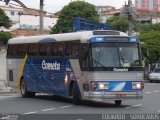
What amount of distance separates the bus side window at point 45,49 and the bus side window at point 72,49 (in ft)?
5.87

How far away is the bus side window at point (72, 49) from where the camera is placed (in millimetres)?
21142

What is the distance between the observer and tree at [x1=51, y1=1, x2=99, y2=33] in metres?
80.1

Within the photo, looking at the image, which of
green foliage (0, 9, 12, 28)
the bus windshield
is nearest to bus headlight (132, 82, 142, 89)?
the bus windshield

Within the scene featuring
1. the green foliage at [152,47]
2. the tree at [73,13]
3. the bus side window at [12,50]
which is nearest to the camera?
the bus side window at [12,50]

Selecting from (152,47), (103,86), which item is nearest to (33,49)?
(103,86)

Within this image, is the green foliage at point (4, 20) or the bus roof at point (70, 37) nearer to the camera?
the bus roof at point (70, 37)

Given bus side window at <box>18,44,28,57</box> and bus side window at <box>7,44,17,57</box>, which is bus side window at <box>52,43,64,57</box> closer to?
bus side window at <box>18,44,28,57</box>

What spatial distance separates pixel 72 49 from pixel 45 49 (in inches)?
115

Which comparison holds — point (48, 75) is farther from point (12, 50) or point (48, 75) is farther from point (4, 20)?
point (4, 20)

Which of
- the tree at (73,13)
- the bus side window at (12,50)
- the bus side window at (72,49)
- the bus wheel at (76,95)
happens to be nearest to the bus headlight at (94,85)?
the bus wheel at (76,95)

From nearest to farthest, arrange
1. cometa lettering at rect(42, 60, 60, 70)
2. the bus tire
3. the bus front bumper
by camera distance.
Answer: the bus front bumper < cometa lettering at rect(42, 60, 60, 70) < the bus tire

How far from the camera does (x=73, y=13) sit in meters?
80.4

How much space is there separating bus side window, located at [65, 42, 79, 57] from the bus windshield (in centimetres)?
119

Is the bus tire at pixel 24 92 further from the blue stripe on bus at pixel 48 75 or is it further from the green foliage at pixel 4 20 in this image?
the green foliage at pixel 4 20
